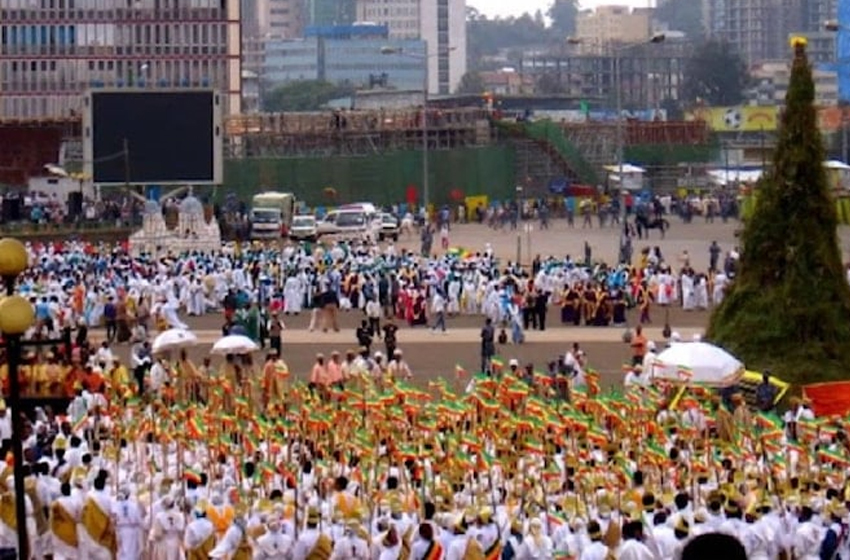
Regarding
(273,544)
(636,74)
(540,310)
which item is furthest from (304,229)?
(636,74)

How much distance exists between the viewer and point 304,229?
61594mm

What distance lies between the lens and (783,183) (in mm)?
26438

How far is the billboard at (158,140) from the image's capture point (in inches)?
2406

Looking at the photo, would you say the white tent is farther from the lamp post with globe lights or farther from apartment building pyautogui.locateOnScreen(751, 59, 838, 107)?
the lamp post with globe lights

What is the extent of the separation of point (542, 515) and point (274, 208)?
152 feet

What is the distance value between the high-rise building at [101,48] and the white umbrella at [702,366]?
65083mm

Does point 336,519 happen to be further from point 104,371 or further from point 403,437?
point 104,371

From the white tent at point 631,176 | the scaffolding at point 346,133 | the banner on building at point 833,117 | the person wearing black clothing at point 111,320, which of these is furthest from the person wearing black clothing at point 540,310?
the banner on building at point 833,117

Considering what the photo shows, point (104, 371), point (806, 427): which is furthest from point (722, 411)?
point (104, 371)

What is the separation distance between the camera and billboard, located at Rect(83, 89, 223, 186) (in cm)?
6112

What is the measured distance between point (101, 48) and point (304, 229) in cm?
3142

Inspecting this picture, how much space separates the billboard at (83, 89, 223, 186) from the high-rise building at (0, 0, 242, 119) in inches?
1117

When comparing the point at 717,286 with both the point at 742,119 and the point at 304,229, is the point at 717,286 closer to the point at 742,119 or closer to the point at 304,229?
the point at 304,229

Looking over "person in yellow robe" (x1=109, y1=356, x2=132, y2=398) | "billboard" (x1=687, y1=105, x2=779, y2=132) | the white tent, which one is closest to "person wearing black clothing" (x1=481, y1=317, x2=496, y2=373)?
"person in yellow robe" (x1=109, y1=356, x2=132, y2=398)
